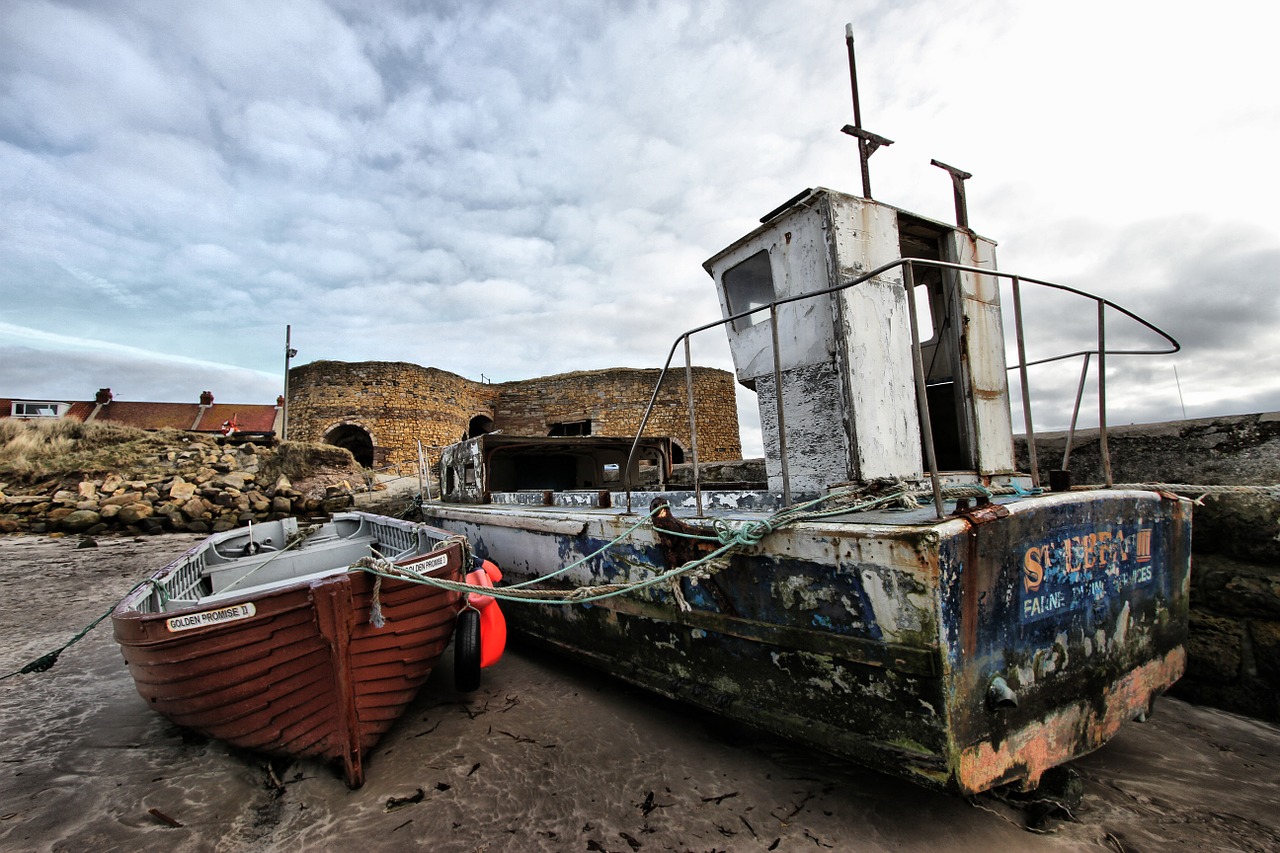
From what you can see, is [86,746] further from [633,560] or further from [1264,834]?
[1264,834]

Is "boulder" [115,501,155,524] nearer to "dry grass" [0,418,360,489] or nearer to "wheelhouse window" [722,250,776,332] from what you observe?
"dry grass" [0,418,360,489]

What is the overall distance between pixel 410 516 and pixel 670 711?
24.0ft

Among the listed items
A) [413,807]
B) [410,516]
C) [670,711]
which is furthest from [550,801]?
[410,516]

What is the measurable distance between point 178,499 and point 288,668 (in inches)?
541

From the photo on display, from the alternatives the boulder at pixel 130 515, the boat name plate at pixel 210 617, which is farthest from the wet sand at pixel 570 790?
the boulder at pixel 130 515

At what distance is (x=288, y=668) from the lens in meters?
3.11

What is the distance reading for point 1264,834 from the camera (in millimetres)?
2537

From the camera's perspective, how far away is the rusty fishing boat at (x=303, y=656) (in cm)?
295

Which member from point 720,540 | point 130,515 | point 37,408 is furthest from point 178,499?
point 37,408

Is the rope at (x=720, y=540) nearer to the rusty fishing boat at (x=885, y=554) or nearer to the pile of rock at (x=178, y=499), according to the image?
the rusty fishing boat at (x=885, y=554)

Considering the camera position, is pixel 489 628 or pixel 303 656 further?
pixel 489 628

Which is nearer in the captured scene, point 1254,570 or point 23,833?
point 23,833

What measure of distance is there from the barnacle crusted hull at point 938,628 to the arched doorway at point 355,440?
18.8 m

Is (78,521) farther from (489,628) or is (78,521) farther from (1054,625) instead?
(1054,625)
